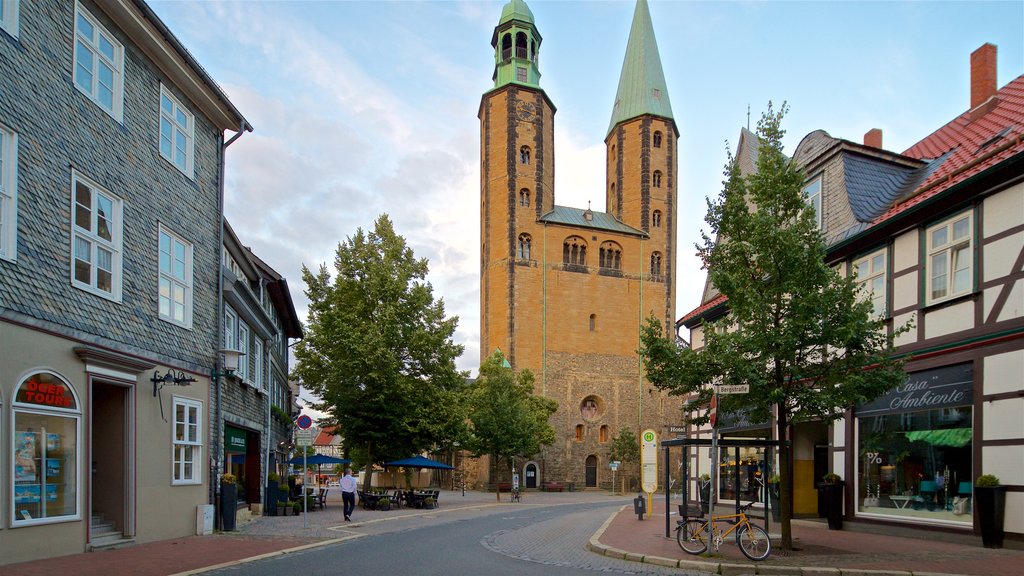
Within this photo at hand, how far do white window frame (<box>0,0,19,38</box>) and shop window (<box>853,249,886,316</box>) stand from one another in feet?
51.4

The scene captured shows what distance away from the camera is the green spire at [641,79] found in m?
78.1

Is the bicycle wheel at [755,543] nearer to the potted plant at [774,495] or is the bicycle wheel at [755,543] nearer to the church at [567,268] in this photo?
the potted plant at [774,495]

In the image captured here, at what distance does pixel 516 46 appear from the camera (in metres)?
74.4

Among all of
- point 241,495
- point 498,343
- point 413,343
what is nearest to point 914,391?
point 241,495

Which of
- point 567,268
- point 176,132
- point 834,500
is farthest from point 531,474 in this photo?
point 176,132

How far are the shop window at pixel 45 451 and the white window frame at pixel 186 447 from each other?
11.1 feet

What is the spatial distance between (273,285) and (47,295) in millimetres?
20262

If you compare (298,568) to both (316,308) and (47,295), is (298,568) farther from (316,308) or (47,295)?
(316,308)

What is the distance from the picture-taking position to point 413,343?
34.3m

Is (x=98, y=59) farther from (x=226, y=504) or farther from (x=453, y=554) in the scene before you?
(x=453, y=554)

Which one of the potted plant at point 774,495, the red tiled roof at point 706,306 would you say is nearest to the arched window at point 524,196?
the red tiled roof at point 706,306

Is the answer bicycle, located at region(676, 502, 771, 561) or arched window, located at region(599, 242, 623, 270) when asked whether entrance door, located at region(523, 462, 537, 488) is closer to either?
arched window, located at region(599, 242, 623, 270)

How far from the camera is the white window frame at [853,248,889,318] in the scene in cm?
1777

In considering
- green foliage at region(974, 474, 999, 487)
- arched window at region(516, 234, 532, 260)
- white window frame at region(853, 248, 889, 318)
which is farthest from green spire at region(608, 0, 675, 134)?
green foliage at region(974, 474, 999, 487)
